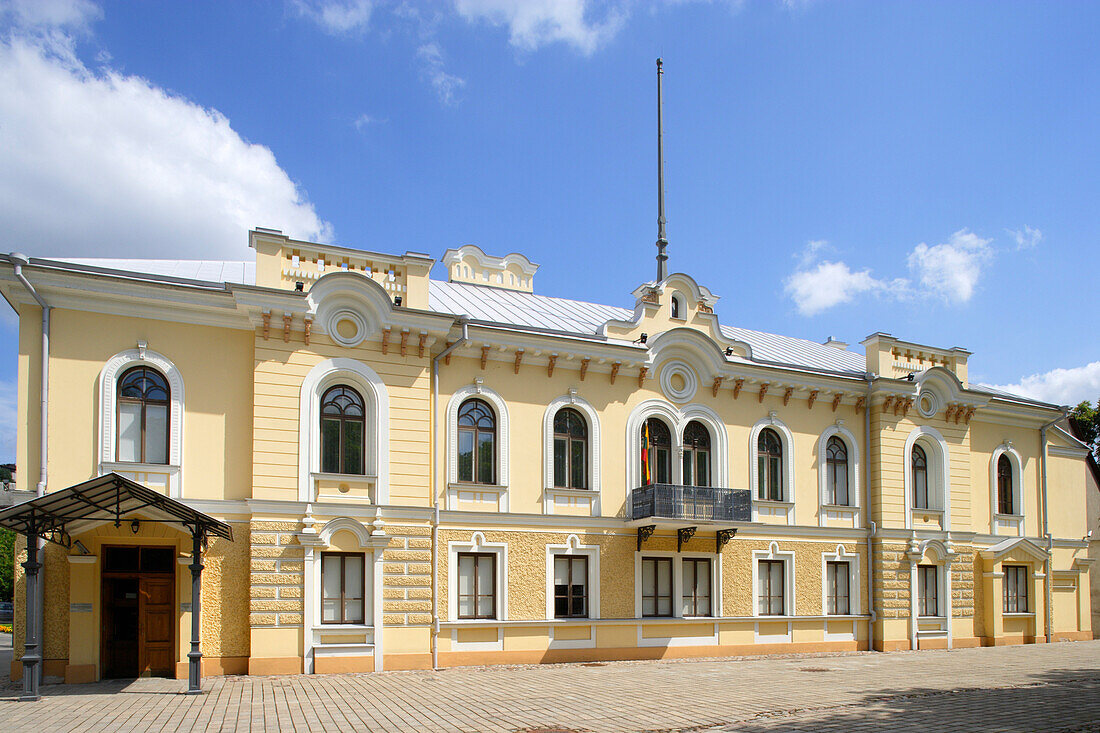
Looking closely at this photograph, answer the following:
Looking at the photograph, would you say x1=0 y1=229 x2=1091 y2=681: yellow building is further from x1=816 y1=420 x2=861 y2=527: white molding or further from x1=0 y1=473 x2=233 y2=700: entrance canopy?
x1=0 y1=473 x2=233 y2=700: entrance canopy

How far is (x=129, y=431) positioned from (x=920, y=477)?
19.5 metres

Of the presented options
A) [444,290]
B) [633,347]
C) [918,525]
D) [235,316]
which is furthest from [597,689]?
[918,525]

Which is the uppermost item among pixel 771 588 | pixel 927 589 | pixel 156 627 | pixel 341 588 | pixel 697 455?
pixel 697 455

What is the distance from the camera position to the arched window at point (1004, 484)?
25.7 metres

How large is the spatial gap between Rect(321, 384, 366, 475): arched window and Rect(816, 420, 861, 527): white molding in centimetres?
1167

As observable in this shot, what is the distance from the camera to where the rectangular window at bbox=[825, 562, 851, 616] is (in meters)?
22.3

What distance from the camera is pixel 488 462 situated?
19.1m

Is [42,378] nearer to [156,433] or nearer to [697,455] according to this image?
[156,433]

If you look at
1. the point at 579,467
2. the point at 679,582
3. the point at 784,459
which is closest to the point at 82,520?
the point at 579,467

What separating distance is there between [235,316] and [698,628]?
39.9 ft

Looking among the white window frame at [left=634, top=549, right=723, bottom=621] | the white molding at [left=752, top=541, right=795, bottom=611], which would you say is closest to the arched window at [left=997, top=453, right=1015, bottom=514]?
the white molding at [left=752, top=541, right=795, bottom=611]

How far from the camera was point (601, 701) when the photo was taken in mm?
13500

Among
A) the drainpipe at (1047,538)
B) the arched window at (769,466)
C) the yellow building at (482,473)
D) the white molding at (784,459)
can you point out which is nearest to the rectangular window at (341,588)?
the yellow building at (482,473)

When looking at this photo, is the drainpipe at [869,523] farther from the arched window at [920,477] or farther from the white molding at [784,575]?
the white molding at [784,575]
